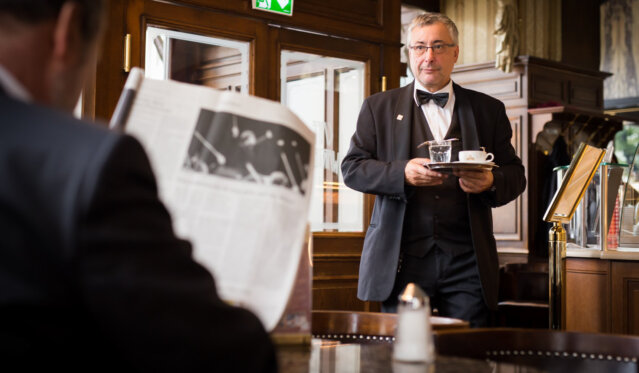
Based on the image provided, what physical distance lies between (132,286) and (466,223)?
2003mm

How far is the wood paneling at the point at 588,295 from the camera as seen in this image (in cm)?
368

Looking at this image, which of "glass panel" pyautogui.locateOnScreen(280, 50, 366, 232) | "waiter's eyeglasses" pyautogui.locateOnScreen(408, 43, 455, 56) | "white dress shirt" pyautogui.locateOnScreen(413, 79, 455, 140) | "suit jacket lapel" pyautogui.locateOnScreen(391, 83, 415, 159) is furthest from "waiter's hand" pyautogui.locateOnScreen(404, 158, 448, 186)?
"glass panel" pyautogui.locateOnScreen(280, 50, 366, 232)

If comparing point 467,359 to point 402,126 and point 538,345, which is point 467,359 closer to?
point 538,345

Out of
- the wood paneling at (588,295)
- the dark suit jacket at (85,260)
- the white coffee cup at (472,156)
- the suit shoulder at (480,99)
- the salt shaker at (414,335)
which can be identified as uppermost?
the suit shoulder at (480,99)

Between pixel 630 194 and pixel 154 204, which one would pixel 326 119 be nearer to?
pixel 630 194

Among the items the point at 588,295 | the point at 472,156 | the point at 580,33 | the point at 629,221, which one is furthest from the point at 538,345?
the point at 580,33

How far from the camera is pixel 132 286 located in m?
0.62

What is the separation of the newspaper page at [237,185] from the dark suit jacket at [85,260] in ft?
1.26

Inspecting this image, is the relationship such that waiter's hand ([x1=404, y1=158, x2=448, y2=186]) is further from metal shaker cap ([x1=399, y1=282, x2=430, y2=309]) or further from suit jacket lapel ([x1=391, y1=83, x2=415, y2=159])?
metal shaker cap ([x1=399, y1=282, x2=430, y2=309])

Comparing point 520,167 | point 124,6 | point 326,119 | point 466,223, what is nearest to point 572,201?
point 520,167

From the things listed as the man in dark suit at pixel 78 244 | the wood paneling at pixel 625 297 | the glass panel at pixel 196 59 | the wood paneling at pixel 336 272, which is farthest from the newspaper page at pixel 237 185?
the wood paneling at pixel 336 272

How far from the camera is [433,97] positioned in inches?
106

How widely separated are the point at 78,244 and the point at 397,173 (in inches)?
74.5

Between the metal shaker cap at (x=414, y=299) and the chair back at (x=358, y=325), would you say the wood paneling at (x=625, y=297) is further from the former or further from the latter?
the metal shaker cap at (x=414, y=299)
